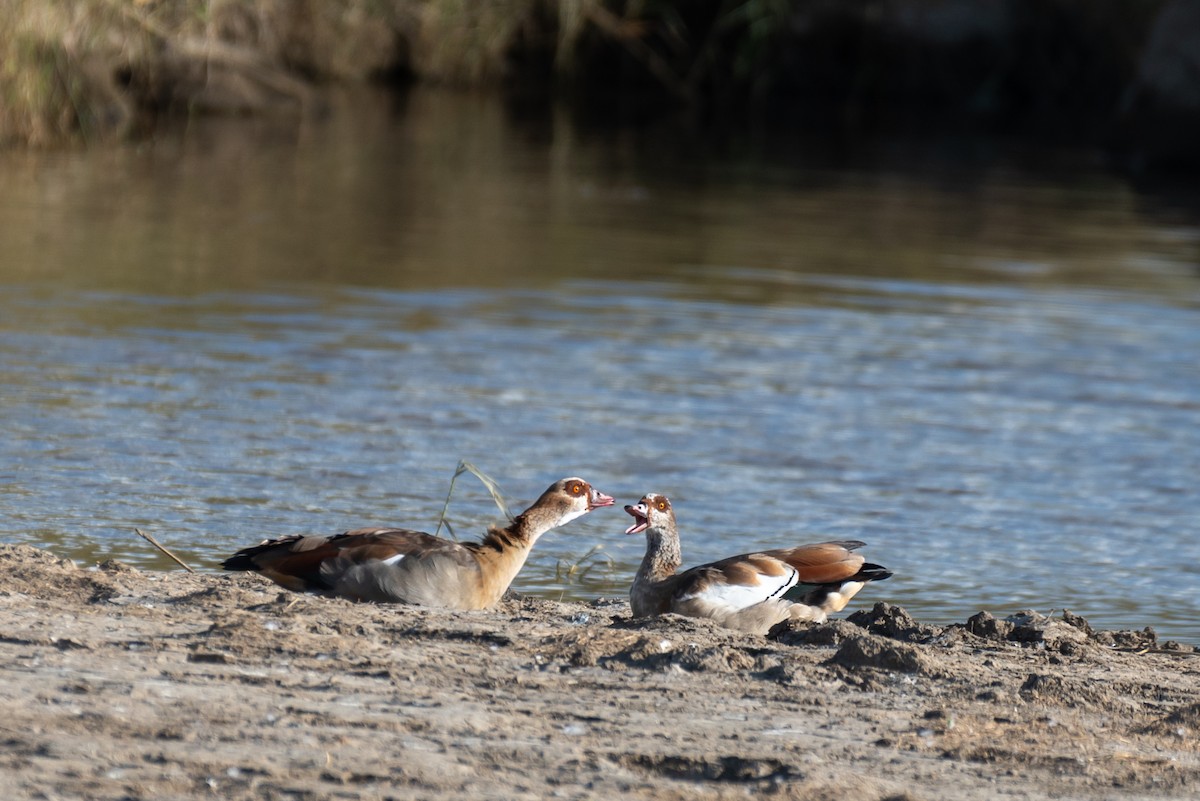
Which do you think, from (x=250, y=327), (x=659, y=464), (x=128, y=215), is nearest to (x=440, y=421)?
(x=659, y=464)

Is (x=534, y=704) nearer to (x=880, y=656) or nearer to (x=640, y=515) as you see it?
Result: (x=880, y=656)

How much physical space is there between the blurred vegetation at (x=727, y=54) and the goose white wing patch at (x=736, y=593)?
73.3 ft

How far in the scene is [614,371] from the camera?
1106cm

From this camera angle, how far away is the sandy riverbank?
430cm

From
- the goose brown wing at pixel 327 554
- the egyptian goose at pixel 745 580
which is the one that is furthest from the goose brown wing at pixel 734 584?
the goose brown wing at pixel 327 554

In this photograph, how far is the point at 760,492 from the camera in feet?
27.9

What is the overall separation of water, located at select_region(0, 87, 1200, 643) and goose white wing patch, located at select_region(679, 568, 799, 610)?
93cm

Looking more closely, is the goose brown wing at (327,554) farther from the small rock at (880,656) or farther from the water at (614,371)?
the small rock at (880,656)

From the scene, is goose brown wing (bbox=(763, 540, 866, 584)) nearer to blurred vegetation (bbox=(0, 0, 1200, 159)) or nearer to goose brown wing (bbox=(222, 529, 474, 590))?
goose brown wing (bbox=(222, 529, 474, 590))

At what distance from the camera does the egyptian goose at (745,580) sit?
240 inches

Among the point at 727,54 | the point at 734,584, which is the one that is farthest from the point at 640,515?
the point at 727,54

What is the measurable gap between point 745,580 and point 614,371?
5057 millimetres

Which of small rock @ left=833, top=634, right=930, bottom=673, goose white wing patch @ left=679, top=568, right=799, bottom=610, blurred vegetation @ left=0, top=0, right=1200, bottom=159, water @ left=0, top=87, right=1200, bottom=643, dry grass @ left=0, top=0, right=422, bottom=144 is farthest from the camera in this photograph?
blurred vegetation @ left=0, top=0, right=1200, bottom=159

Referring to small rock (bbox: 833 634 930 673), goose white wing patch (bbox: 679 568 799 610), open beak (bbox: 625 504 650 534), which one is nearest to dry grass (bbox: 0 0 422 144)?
open beak (bbox: 625 504 650 534)
